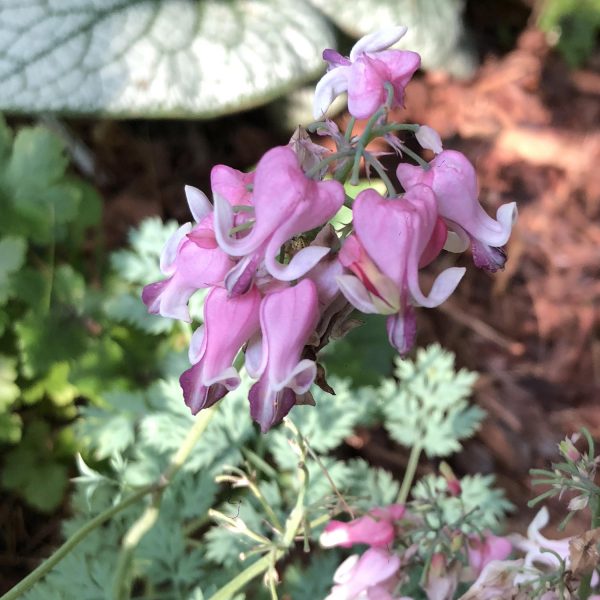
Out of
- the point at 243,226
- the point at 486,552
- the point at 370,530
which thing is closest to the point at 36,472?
the point at 370,530

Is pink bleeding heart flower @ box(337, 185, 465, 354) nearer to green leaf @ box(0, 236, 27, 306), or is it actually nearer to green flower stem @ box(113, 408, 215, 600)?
green flower stem @ box(113, 408, 215, 600)

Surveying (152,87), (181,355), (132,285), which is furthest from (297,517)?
(152,87)

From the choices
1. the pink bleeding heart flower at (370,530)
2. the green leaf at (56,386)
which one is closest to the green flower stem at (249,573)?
the pink bleeding heart flower at (370,530)

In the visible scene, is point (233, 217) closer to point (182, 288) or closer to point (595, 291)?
point (182, 288)

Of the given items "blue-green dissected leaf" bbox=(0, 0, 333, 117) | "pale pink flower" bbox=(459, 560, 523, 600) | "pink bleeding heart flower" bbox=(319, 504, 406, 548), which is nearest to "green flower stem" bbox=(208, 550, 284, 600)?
"pink bleeding heart flower" bbox=(319, 504, 406, 548)

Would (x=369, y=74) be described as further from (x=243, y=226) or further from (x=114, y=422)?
(x=114, y=422)

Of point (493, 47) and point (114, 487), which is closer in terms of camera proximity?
point (114, 487)

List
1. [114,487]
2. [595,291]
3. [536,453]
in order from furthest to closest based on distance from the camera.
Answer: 1. [595,291]
2. [536,453]
3. [114,487]
